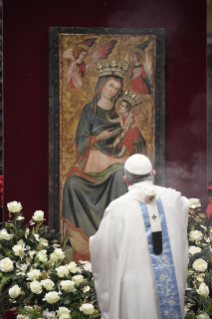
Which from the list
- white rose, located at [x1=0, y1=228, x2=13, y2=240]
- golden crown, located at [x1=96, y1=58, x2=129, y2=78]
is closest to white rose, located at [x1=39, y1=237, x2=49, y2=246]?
white rose, located at [x1=0, y1=228, x2=13, y2=240]

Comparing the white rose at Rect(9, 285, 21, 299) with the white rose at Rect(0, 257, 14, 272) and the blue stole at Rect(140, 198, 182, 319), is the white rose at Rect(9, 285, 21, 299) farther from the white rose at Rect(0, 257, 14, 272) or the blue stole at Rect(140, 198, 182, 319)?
the blue stole at Rect(140, 198, 182, 319)

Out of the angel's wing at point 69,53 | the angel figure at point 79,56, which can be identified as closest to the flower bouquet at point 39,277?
the angel figure at point 79,56

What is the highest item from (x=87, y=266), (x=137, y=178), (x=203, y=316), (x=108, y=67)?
(x=108, y=67)

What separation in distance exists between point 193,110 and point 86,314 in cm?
217

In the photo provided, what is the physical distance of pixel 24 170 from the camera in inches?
175

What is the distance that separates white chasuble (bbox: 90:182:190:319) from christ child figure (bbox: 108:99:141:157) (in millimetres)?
1187

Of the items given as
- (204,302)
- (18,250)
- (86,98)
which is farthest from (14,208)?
(204,302)

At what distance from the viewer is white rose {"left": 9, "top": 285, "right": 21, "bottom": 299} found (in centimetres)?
364

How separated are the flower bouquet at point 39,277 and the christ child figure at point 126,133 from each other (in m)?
1.00

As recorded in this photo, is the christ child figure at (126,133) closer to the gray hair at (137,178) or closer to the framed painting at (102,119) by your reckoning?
the framed painting at (102,119)

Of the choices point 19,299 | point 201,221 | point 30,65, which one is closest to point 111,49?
point 30,65

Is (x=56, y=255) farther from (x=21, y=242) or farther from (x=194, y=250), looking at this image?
(x=194, y=250)

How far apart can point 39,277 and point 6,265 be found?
0.30 meters

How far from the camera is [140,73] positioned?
174 inches
